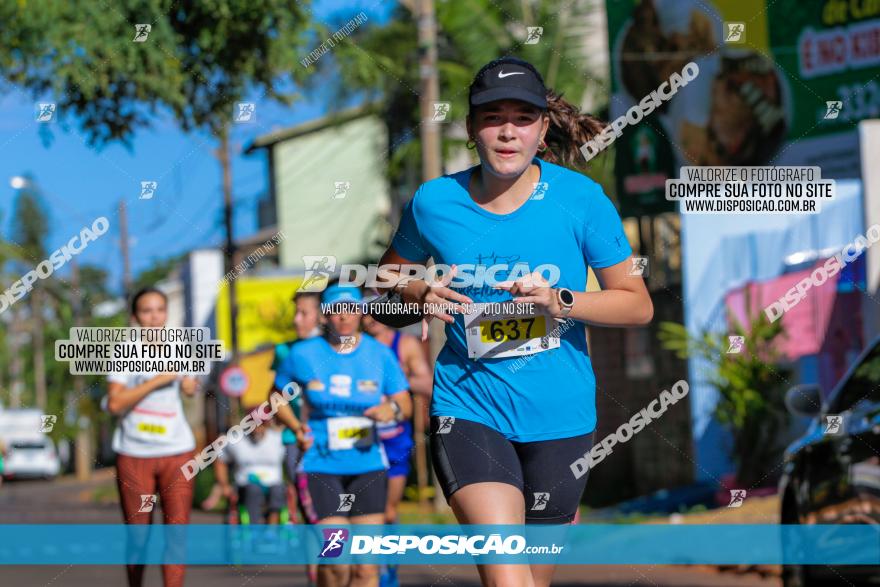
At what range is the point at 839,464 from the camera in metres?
8.52

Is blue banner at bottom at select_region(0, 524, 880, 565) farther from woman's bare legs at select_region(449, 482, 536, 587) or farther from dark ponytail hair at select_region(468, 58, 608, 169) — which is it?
dark ponytail hair at select_region(468, 58, 608, 169)

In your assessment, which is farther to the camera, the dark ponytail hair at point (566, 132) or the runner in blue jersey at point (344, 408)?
the runner in blue jersey at point (344, 408)

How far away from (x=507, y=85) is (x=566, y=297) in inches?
29.6

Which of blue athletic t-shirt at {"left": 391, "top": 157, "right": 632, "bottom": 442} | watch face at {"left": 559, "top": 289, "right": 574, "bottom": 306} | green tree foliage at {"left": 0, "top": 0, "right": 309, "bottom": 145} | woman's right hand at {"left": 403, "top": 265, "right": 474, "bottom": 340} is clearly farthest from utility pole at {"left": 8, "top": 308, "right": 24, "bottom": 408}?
watch face at {"left": 559, "top": 289, "right": 574, "bottom": 306}

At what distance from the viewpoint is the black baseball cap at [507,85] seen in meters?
5.12

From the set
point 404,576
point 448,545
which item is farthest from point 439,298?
point 404,576

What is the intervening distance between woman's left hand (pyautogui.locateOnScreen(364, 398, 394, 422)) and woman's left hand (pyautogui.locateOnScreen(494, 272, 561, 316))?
3.62m

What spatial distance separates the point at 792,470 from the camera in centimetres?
915

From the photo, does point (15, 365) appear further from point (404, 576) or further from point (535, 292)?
point (535, 292)

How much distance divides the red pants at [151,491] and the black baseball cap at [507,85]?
425 centimetres

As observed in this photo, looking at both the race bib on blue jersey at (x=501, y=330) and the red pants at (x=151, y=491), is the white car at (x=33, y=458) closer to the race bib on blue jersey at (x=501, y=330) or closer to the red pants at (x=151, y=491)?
the red pants at (x=151, y=491)

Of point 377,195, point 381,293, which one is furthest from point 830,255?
point 377,195

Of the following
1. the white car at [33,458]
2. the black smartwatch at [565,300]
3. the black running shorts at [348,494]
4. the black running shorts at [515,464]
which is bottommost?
the white car at [33,458]

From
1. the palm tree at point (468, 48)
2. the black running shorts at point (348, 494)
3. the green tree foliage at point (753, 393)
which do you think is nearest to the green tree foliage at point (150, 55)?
the black running shorts at point (348, 494)
